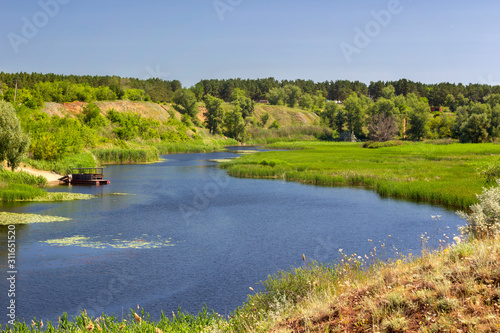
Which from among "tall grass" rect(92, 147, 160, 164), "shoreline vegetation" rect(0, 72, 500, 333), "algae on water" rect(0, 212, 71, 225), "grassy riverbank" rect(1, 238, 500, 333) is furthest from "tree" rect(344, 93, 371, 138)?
"grassy riverbank" rect(1, 238, 500, 333)

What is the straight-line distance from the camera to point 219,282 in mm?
18953

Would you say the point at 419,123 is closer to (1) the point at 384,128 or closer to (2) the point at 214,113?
(1) the point at 384,128

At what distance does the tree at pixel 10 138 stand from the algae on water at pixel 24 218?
10.6 meters

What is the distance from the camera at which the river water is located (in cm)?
1744

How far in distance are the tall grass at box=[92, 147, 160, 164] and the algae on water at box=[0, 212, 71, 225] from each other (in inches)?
1857

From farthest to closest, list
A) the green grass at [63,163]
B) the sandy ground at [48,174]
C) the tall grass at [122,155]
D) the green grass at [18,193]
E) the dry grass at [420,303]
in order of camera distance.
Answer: the tall grass at [122,155] < the green grass at [63,163] < the sandy ground at [48,174] < the green grass at [18,193] < the dry grass at [420,303]

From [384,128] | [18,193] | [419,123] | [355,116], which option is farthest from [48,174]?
[355,116]

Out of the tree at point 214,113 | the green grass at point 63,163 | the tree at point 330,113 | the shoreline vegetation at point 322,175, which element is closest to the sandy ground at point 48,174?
the green grass at point 63,163

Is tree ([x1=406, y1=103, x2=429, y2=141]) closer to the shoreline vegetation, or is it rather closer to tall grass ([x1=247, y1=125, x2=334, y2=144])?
the shoreline vegetation

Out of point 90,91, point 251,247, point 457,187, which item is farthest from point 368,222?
point 90,91

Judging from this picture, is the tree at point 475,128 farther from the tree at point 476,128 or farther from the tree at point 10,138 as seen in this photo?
the tree at point 10,138

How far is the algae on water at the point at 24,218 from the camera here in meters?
29.7

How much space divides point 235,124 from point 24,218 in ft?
429

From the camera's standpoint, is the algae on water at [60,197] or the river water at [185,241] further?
the algae on water at [60,197]
